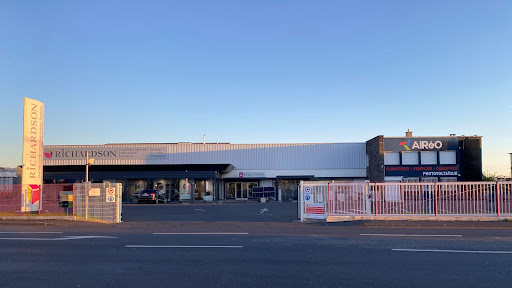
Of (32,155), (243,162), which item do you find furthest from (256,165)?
(32,155)

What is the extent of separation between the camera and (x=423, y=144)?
4338 centimetres

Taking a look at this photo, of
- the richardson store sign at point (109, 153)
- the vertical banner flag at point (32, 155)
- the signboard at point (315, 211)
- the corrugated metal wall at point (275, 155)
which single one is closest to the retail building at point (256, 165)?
the corrugated metal wall at point (275, 155)

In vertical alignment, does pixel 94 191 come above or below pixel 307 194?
above

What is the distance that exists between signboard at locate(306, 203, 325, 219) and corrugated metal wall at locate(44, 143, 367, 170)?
28.5m

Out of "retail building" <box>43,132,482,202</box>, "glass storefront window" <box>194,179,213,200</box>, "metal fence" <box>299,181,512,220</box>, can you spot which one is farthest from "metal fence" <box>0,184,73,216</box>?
"glass storefront window" <box>194,179,213,200</box>

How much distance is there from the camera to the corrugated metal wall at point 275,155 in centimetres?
4756

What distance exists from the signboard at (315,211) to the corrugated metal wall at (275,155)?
1120 inches

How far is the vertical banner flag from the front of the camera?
68.3 feet

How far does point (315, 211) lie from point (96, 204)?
10.2m

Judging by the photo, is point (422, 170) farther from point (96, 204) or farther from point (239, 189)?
point (96, 204)

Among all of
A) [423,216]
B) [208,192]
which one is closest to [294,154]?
[208,192]

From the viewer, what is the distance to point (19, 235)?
46.1 ft

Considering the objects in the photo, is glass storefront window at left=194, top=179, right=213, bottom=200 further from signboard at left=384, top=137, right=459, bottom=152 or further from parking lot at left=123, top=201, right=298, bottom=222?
signboard at left=384, top=137, right=459, bottom=152

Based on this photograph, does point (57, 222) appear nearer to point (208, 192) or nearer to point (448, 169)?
point (208, 192)
